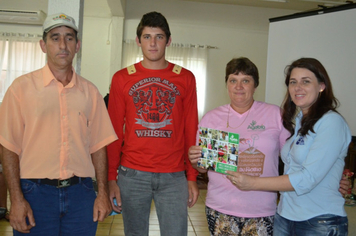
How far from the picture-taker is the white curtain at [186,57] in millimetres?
7605

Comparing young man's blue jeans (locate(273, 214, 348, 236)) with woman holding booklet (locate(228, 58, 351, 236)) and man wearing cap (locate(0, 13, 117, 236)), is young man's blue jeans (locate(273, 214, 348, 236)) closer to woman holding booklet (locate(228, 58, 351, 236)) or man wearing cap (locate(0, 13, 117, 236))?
woman holding booklet (locate(228, 58, 351, 236))

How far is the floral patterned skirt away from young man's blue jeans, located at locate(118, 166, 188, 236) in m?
0.23

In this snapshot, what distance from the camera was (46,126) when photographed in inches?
60.7

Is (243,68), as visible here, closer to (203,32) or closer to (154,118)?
(154,118)

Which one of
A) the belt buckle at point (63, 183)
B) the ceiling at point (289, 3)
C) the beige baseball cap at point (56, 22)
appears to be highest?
the ceiling at point (289, 3)

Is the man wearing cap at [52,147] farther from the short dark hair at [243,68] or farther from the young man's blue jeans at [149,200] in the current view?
the short dark hair at [243,68]

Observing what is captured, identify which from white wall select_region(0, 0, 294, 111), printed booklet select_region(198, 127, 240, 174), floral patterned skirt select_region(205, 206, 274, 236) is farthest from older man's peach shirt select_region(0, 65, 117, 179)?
white wall select_region(0, 0, 294, 111)

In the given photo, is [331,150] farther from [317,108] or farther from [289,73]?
[289,73]

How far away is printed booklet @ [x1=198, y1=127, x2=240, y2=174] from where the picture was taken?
1.66 meters

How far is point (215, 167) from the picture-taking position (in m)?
1.72

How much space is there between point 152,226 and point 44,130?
2615 mm

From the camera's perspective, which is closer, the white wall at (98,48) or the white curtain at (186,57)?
the white curtain at (186,57)

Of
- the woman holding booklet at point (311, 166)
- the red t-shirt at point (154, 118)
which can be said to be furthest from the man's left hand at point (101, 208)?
the woman holding booklet at point (311, 166)

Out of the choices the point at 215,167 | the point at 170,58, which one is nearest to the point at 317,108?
the point at 215,167
